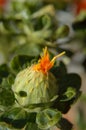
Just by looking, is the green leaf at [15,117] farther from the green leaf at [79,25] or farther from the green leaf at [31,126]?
the green leaf at [79,25]

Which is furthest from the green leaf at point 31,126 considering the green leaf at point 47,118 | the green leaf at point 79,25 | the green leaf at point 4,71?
the green leaf at point 79,25

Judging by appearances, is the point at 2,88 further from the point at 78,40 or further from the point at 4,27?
the point at 78,40

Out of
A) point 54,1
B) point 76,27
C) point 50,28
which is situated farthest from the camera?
point 54,1

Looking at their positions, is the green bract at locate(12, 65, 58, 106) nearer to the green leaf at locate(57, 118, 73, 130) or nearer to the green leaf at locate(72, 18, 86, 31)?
the green leaf at locate(57, 118, 73, 130)

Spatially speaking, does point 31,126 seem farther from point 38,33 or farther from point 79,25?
point 79,25

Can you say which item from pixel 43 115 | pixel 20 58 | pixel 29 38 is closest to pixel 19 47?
pixel 29 38

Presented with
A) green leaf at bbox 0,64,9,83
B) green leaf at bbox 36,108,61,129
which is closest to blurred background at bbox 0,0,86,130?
green leaf at bbox 0,64,9,83

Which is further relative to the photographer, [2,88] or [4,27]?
[4,27]
